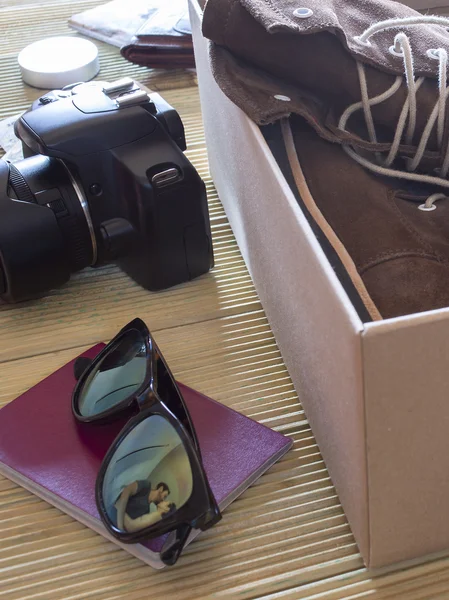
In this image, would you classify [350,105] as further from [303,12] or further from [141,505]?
[141,505]

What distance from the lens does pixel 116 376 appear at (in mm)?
460

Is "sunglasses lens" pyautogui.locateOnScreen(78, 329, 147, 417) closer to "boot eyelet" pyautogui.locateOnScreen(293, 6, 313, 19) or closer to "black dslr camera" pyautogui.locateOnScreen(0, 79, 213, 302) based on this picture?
"black dslr camera" pyautogui.locateOnScreen(0, 79, 213, 302)

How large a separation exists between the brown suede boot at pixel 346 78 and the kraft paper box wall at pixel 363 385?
0.03 meters

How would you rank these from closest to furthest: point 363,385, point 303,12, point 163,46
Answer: point 363,385 → point 303,12 → point 163,46

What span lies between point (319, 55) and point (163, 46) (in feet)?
1.33

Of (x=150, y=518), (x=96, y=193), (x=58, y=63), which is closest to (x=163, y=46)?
(x=58, y=63)

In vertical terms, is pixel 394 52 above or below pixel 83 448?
above

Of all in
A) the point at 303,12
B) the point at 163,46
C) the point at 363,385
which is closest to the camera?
the point at 363,385

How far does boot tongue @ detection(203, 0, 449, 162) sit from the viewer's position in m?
0.43

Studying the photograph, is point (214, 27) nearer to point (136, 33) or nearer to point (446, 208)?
point (446, 208)

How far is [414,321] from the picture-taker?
30 cm

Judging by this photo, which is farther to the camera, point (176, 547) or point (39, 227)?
point (39, 227)

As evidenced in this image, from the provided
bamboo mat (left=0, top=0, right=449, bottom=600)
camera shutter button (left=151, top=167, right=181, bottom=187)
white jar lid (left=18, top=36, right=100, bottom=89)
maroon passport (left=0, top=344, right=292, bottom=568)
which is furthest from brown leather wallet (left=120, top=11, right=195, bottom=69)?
maroon passport (left=0, top=344, right=292, bottom=568)

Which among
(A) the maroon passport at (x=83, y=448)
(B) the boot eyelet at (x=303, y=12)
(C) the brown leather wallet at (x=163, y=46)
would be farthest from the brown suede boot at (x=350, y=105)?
(C) the brown leather wallet at (x=163, y=46)
